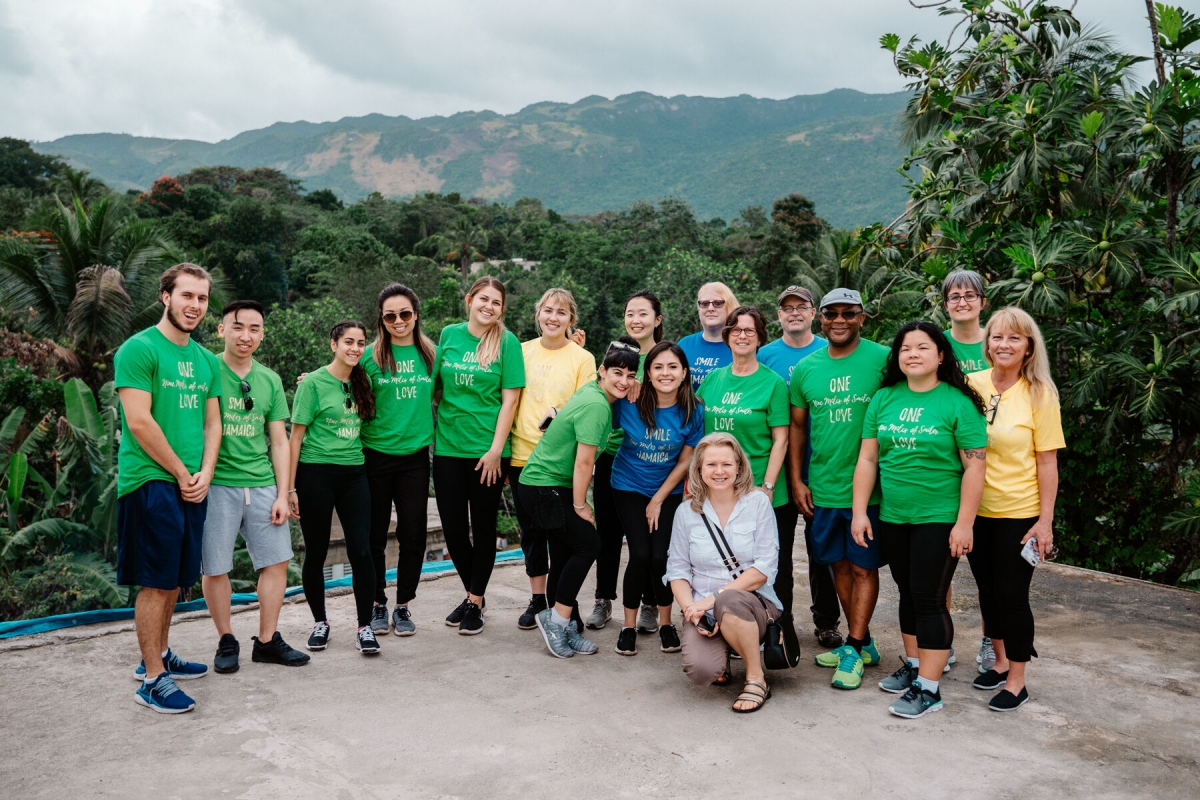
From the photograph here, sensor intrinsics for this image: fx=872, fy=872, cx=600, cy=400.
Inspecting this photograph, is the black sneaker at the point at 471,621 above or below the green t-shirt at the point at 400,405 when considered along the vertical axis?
below

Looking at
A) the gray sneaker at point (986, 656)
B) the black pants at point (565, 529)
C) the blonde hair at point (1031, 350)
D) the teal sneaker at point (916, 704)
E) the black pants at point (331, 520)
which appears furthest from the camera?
the black pants at point (565, 529)

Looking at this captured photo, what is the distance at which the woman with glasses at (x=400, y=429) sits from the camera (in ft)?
14.1

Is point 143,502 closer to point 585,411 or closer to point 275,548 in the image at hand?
point 275,548

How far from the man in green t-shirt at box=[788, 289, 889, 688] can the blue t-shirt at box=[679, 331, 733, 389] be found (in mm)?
580

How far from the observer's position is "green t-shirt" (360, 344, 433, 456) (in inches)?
169

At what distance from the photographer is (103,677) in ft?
12.6

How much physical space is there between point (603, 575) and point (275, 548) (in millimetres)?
1681

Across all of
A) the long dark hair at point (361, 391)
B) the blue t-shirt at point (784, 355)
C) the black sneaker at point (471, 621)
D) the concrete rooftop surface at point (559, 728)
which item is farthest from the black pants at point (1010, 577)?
the long dark hair at point (361, 391)

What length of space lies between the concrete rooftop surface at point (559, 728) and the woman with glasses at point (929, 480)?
31 centimetres

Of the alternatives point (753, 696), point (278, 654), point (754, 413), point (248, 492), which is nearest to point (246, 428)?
point (248, 492)

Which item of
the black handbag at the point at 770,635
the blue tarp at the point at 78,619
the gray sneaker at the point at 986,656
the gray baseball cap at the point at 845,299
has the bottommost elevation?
the blue tarp at the point at 78,619

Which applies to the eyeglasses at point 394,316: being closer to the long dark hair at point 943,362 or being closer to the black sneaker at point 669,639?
the black sneaker at point 669,639

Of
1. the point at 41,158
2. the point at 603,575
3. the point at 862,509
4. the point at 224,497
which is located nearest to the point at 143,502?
the point at 224,497

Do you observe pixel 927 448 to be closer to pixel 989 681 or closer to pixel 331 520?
pixel 989 681
